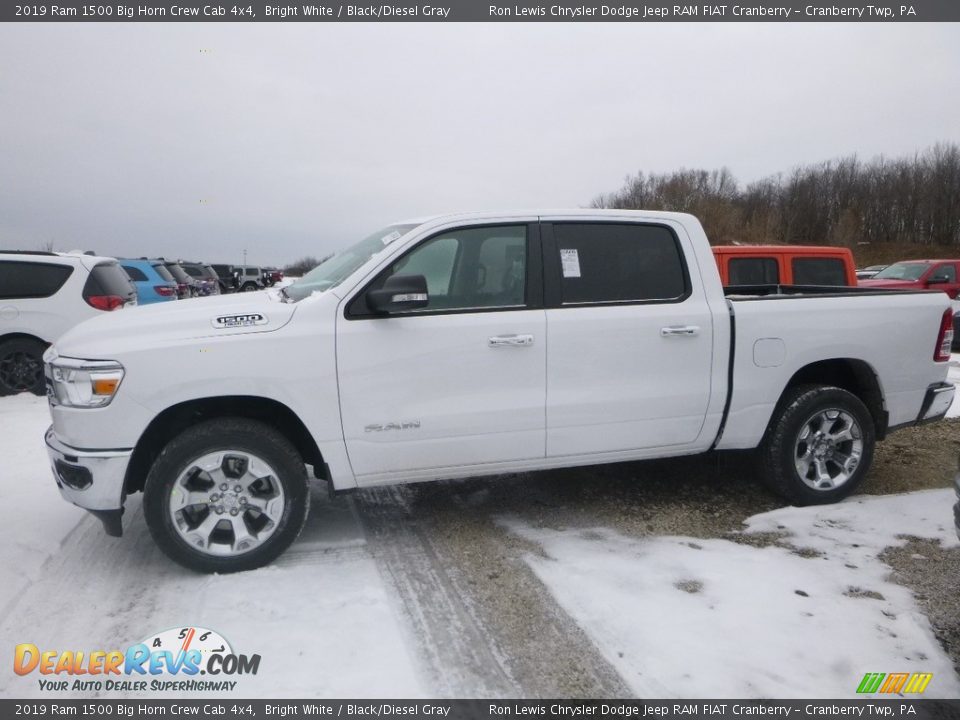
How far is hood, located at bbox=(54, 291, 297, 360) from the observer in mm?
3498

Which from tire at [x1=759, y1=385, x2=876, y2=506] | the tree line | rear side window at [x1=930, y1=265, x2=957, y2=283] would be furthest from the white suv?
the tree line

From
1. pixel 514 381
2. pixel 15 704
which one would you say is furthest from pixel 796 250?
pixel 15 704

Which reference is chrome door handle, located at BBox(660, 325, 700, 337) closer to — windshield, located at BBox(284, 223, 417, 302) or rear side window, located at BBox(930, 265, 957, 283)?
windshield, located at BBox(284, 223, 417, 302)

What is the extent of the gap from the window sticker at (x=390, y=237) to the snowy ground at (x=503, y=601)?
71.1 inches

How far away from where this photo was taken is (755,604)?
3.32m

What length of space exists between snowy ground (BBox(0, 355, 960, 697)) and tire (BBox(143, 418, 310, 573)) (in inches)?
6.3

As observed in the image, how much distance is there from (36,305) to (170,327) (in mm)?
6194

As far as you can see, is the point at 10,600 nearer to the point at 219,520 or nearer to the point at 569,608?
the point at 219,520

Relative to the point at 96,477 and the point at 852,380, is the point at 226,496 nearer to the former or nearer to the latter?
the point at 96,477

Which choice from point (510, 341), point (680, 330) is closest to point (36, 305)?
point (510, 341)

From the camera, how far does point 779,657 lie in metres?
2.89

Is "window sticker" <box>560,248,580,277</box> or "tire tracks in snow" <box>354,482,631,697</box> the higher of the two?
"window sticker" <box>560,248,580,277</box>

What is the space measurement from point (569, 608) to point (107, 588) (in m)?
2.38

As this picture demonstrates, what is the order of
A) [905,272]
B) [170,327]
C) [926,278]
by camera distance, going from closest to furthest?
[170,327], [926,278], [905,272]
